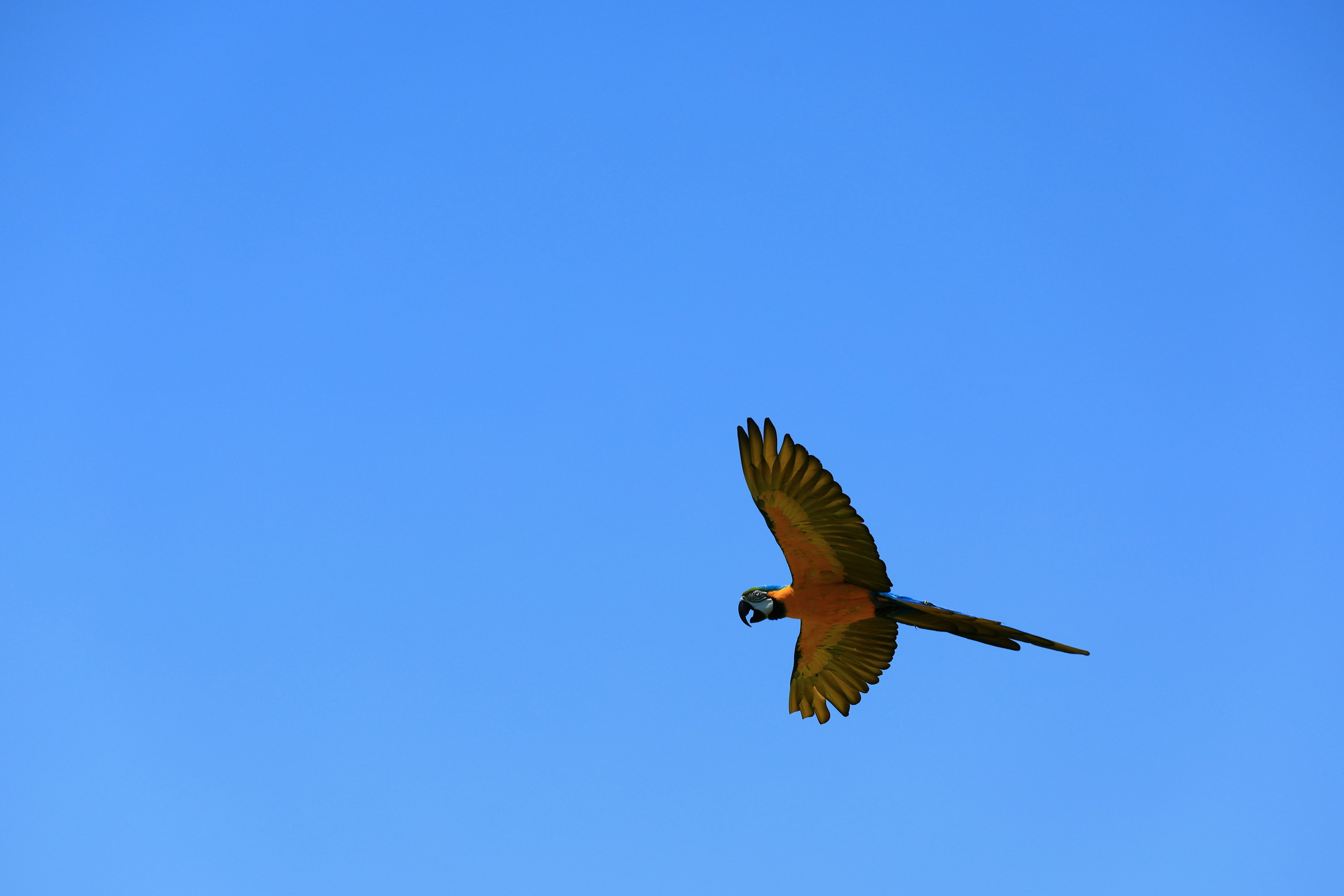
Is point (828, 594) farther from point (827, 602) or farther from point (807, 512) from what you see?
point (807, 512)

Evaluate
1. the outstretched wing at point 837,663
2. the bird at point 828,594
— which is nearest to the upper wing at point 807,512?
the bird at point 828,594

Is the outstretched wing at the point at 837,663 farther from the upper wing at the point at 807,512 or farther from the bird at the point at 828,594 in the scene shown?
the upper wing at the point at 807,512

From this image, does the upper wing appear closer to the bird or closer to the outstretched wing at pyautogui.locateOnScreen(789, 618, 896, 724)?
the bird

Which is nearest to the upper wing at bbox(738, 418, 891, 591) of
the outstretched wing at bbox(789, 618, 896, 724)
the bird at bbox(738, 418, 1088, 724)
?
the bird at bbox(738, 418, 1088, 724)

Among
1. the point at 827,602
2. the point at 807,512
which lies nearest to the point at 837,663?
the point at 827,602

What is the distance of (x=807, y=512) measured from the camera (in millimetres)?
11648

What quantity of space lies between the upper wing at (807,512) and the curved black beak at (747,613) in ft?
2.90

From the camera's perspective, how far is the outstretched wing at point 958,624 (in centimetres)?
1102

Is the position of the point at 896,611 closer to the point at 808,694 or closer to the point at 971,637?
the point at 971,637

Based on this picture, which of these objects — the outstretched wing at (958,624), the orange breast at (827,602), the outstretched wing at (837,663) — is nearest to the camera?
the outstretched wing at (958,624)

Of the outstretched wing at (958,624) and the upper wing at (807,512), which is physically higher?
the upper wing at (807,512)

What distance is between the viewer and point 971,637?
11.7m

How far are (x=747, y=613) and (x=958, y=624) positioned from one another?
2771 mm

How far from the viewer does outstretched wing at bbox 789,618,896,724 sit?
1343 cm
